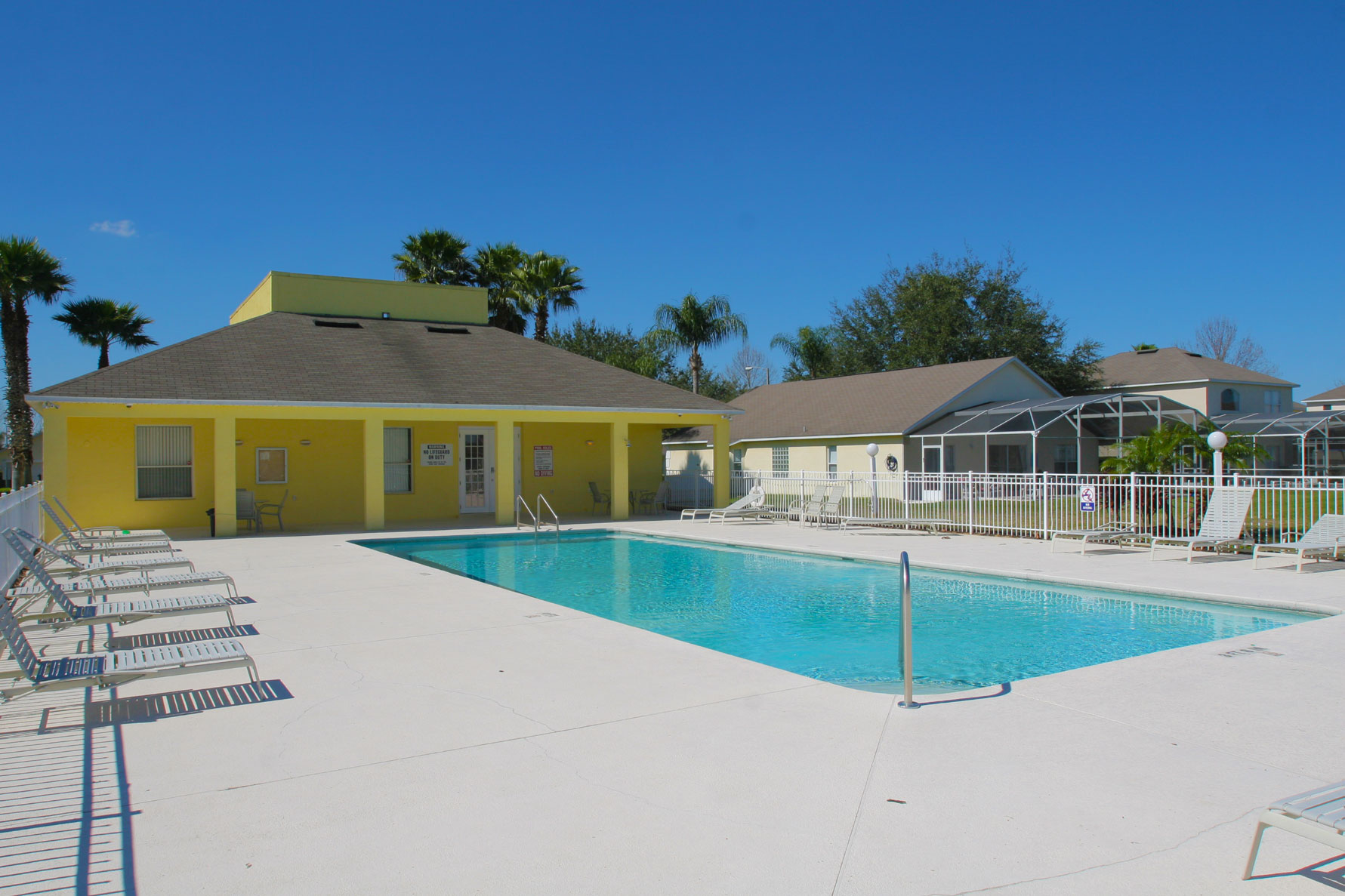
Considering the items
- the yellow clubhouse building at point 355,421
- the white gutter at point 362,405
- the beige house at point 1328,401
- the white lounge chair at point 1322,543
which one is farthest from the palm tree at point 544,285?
the beige house at point 1328,401

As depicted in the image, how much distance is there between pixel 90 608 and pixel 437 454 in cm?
1572

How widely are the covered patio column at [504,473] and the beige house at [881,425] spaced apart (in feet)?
33.4

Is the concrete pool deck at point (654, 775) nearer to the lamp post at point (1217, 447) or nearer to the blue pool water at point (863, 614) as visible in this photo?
the blue pool water at point (863, 614)

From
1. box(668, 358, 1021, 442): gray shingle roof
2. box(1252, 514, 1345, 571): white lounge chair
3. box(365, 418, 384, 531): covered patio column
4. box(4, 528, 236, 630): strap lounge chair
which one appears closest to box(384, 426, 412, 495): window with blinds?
box(365, 418, 384, 531): covered patio column

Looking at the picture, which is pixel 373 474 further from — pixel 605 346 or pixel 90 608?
pixel 605 346

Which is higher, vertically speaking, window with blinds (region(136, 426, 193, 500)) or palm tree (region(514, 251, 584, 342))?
palm tree (region(514, 251, 584, 342))

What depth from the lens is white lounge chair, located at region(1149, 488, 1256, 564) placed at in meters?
13.6

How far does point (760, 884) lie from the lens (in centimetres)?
349

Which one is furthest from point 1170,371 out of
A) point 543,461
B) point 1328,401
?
point 543,461

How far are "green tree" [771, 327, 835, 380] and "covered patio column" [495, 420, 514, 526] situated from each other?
31.5 metres

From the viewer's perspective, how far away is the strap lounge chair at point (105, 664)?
5.39 meters

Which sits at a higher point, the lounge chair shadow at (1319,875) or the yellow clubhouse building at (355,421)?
the yellow clubhouse building at (355,421)

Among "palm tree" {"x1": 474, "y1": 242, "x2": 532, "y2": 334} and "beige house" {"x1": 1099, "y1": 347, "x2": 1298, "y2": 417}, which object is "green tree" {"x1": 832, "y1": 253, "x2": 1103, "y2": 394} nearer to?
"beige house" {"x1": 1099, "y1": 347, "x2": 1298, "y2": 417}

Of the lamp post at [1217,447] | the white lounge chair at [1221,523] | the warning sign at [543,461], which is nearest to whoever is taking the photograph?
the white lounge chair at [1221,523]
